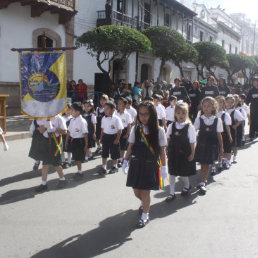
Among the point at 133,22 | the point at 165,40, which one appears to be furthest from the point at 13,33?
the point at 133,22

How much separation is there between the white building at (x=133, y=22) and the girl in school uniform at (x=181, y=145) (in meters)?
10.3

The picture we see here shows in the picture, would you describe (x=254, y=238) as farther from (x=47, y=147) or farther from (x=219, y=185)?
(x=47, y=147)

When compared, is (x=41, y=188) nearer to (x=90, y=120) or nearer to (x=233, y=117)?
(x=90, y=120)

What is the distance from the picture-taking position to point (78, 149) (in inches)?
247

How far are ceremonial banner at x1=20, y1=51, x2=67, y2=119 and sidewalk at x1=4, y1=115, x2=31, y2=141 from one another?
16.4 feet

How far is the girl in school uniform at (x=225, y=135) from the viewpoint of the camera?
6730 mm

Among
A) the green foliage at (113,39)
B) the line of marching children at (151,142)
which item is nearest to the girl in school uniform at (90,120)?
the line of marching children at (151,142)

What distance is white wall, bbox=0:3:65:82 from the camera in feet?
45.1

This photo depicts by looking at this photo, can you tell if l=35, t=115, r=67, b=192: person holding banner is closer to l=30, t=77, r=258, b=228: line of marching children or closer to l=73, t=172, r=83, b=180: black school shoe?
l=30, t=77, r=258, b=228: line of marching children

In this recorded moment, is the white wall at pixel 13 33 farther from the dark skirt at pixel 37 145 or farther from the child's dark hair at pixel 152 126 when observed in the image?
the child's dark hair at pixel 152 126

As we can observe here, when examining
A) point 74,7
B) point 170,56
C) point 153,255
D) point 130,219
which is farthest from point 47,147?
point 170,56

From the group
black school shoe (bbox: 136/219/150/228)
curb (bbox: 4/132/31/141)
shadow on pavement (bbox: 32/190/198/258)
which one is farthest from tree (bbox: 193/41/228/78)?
black school shoe (bbox: 136/219/150/228)

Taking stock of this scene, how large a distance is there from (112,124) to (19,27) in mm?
9822

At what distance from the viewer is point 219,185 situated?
5.88m
